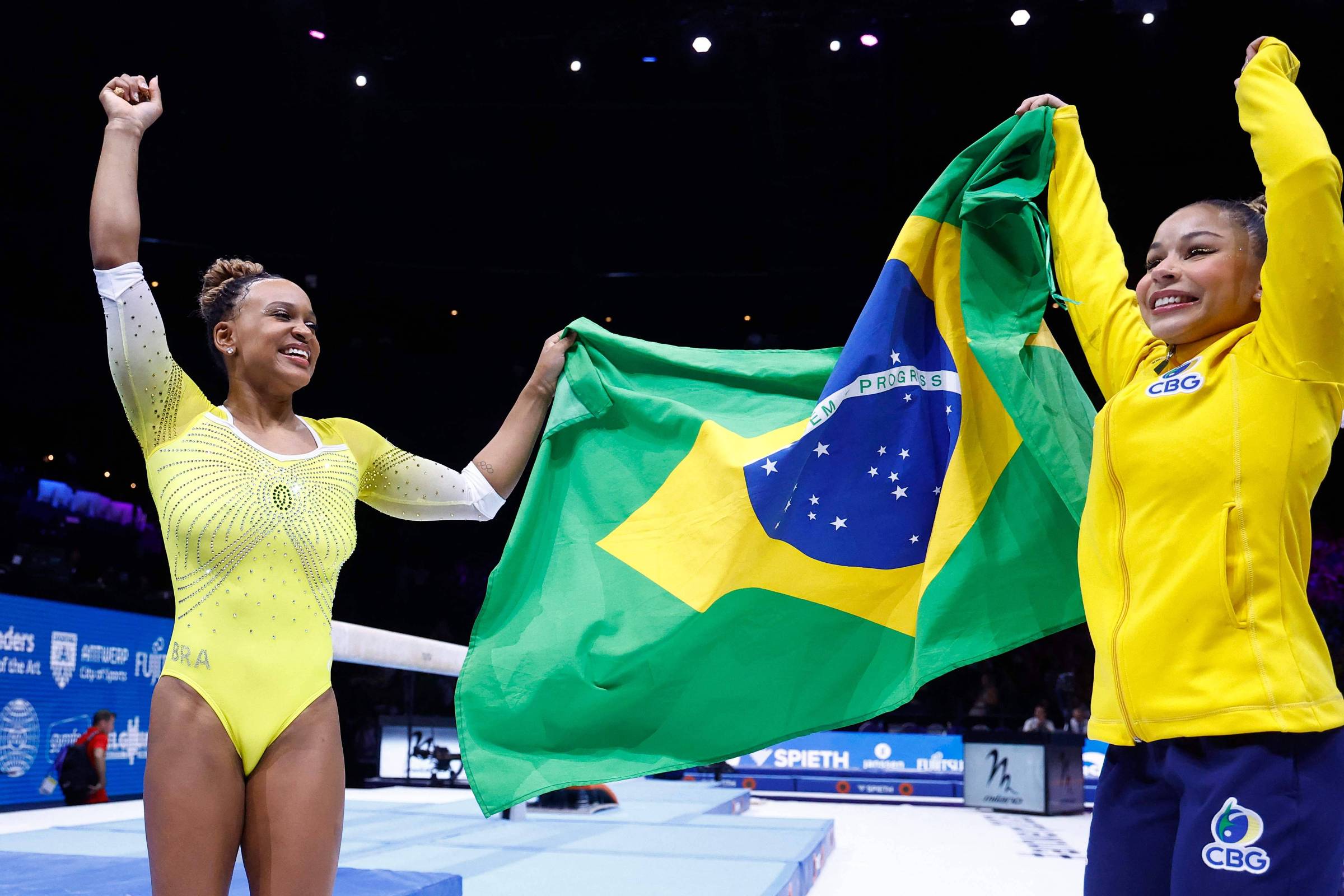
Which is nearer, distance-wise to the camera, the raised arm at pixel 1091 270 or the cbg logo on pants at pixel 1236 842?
the cbg logo on pants at pixel 1236 842

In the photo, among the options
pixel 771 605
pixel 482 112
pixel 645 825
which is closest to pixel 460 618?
pixel 482 112

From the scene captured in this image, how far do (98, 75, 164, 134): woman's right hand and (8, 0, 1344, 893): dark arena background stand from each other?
6.08 metres

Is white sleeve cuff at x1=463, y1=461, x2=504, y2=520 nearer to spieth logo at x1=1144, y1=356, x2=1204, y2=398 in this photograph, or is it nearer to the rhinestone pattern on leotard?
the rhinestone pattern on leotard

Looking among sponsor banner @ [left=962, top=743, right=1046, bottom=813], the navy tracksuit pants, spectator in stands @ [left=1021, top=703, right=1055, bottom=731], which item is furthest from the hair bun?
spectator in stands @ [left=1021, top=703, right=1055, bottom=731]

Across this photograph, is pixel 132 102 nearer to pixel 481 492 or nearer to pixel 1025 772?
pixel 481 492

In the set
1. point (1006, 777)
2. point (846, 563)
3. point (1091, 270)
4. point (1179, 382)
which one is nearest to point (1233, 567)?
point (1179, 382)

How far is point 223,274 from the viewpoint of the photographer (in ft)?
7.40

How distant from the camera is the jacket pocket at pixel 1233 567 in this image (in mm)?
1556

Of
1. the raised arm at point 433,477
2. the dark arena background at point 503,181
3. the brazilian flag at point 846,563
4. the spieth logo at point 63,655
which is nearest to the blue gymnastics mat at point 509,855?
the brazilian flag at point 846,563

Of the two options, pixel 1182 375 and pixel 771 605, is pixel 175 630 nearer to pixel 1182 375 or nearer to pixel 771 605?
pixel 771 605

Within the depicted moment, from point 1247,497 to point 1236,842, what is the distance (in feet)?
1.60

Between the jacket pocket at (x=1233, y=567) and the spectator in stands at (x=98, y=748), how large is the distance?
7.96 m

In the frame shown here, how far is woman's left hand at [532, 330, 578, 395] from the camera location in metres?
2.81

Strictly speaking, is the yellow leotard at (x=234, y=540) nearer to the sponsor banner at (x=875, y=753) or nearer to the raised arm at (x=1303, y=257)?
the raised arm at (x=1303, y=257)
